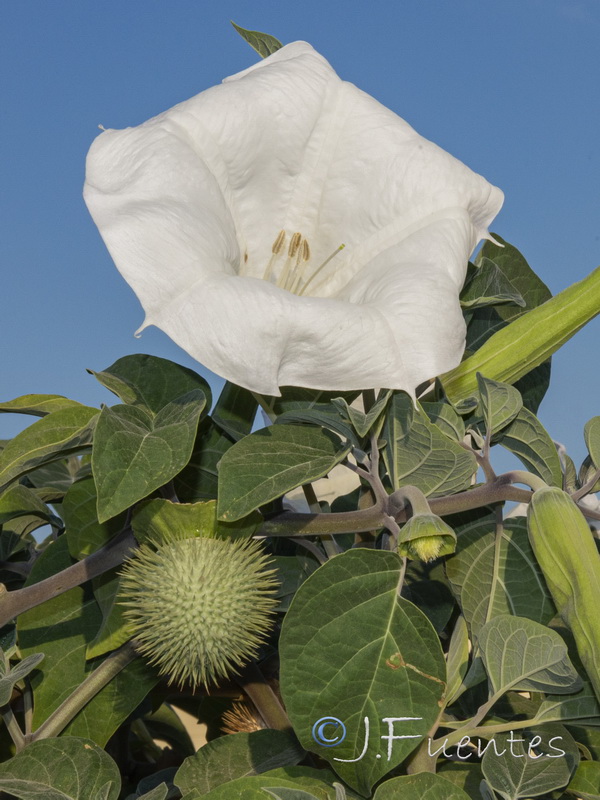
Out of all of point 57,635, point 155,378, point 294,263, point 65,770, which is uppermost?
point 294,263

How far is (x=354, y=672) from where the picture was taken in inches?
28.3

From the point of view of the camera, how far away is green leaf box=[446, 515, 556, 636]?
0.87 meters

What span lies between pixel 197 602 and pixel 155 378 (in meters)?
0.27

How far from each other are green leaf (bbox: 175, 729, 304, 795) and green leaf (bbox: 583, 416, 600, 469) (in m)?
0.41

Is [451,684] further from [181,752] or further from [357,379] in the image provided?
[181,752]

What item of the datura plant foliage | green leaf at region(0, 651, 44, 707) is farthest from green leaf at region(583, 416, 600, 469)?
green leaf at region(0, 651, 44, 707)

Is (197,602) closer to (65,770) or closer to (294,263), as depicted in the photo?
(65,770)

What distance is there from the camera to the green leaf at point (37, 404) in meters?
0.90

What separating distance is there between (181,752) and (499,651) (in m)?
0.76

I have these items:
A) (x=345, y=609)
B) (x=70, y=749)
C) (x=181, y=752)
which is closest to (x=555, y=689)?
(x=345, y=609)

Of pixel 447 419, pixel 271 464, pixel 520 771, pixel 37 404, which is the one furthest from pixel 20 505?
pixel 520 771

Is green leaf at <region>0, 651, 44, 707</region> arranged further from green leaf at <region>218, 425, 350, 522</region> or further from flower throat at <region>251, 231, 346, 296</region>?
flower throat at <region>251, 231, 346, 296</region>

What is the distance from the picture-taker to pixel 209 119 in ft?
2.84

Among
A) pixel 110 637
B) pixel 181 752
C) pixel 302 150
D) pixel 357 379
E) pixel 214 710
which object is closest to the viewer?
pixel 357 379
